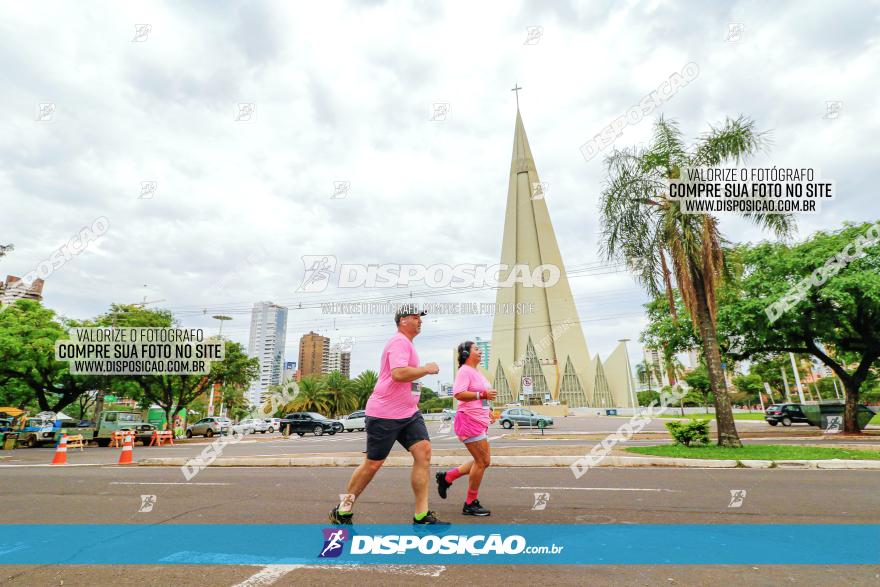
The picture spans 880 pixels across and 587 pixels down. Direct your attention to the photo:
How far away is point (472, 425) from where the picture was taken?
4.92m

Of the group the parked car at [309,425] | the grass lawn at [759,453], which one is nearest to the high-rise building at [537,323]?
the parked car at [309,425]

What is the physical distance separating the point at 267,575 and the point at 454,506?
2628mm

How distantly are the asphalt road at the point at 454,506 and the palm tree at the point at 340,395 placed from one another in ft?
145

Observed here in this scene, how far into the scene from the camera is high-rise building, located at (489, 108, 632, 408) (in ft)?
253

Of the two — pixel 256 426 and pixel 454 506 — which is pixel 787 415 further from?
pixel 256 426

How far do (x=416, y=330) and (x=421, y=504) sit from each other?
154 centimetres

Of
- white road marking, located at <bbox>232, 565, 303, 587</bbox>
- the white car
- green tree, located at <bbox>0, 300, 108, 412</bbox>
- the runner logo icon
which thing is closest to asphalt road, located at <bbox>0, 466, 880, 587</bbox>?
white road marking, located at <bbox>232, 565, 303, 587</bbox>

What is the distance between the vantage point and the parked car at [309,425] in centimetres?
3003

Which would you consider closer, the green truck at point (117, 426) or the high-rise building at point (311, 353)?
the green truck at point (117, 426)

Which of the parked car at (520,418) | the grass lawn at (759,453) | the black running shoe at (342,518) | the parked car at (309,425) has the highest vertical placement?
the black running shoe at (342,518)

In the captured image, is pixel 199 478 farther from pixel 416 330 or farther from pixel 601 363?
pixel 601 363

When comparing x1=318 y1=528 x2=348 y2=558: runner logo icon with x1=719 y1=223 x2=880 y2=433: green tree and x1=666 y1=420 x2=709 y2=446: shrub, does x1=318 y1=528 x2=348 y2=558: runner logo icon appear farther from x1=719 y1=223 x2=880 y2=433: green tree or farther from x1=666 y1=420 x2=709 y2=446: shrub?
x1=719 y1=223 x2=880 y2=433: green tree

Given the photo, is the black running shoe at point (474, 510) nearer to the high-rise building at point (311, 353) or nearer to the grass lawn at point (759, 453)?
the grass lawn at point (759, 453)

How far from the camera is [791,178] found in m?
13.4
